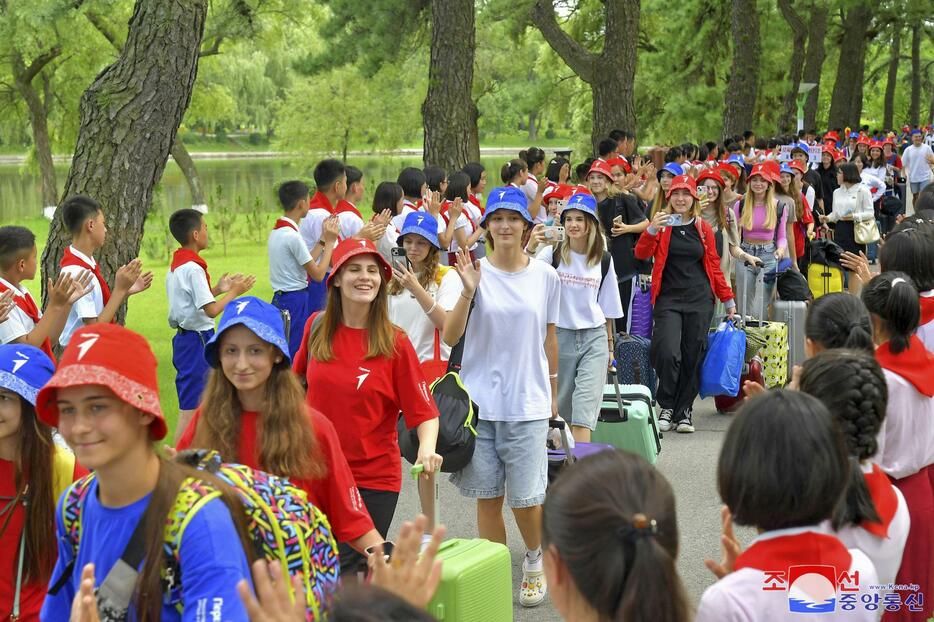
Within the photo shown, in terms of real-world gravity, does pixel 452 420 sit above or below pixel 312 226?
below

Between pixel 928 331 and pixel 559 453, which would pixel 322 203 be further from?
pixel 928 331

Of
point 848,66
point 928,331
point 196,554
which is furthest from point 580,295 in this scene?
point 848,66

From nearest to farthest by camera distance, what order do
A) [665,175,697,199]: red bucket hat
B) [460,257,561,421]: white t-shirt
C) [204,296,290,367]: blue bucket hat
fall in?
[204,296,290,367]: blue bucket hat < [460,257,561,421]: white t-shirt < [665,175,697,199]: red bucket hat

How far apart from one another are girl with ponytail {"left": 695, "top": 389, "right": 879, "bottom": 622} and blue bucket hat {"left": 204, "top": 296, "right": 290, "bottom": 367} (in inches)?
62.6

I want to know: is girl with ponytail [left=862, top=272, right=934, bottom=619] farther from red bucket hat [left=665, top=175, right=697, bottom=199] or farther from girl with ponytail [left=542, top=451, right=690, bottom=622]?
red bucket hat [left=665, top=175, right=697, bottom=199]

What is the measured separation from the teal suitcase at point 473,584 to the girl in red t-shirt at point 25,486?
130 cm

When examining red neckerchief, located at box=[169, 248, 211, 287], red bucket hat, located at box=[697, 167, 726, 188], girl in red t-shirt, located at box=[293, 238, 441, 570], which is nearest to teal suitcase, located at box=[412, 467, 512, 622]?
girl in red t-shirt, located at box=[293, 238, 441, 570]

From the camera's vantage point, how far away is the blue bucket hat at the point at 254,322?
12.3 feet

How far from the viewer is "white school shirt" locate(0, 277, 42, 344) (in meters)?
5.98

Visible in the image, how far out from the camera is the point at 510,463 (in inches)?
228

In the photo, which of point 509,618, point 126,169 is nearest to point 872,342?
point 509,618

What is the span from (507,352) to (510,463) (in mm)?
553

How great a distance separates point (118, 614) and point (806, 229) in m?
11.5

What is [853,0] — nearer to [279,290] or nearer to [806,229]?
[806,229]
